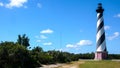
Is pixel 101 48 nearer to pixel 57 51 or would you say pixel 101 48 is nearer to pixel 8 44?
pixel 57 51

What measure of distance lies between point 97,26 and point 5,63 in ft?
139

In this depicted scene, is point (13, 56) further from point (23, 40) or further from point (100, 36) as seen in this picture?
point (100, 36)

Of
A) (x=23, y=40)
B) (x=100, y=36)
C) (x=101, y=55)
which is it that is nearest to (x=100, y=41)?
(x=100, y=36)

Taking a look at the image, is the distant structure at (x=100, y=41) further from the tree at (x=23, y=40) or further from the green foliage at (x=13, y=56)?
the green foliage at (x=13, y=56)

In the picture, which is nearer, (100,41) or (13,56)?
(13,56)

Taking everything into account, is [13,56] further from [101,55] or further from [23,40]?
[101,55]

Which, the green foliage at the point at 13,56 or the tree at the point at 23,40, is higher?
the tree at the point at 23,40

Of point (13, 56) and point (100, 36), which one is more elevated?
point (100, 36)

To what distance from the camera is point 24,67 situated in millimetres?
32250

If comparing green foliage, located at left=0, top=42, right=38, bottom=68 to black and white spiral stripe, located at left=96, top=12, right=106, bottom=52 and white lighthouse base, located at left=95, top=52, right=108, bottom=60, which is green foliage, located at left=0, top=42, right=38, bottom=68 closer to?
black and white spiral stripe, located at left=96, top=12, right=106, bottom=52

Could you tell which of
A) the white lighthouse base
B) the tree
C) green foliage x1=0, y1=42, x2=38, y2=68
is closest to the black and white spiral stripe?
the white lighthouse base

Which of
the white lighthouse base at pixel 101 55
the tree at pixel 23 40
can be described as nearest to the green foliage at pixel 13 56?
the tree at pixel 23 40

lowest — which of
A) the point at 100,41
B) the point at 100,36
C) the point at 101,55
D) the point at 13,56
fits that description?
the point at 13,56

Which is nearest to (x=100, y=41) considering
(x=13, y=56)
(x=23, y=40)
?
(x=23, y=40)
